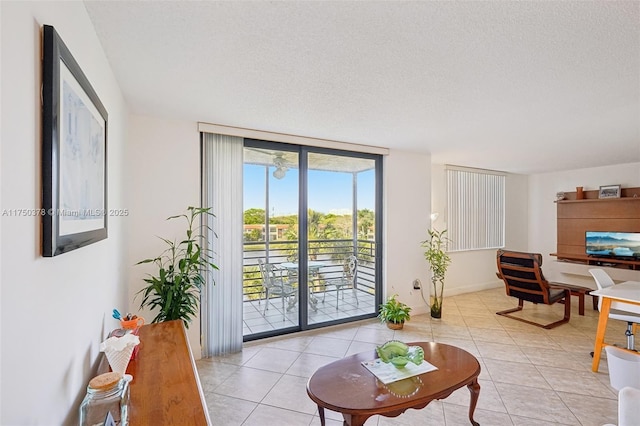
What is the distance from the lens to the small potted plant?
3.80 m

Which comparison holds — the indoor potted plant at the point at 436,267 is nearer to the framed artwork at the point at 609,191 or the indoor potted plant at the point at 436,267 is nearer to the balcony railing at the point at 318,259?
the balcony railing at the point at 318,259

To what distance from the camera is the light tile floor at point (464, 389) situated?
2.18 metres

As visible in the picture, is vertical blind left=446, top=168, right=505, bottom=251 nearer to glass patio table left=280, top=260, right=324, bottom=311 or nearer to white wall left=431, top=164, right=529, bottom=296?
white wall left=431, top=164, right=529, bottom=296

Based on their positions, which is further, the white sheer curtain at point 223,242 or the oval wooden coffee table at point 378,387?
the white sheer curtain at point 223,242

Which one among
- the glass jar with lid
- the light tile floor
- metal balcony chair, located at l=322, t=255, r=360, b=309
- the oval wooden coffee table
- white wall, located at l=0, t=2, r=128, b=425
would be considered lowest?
the light tile floor

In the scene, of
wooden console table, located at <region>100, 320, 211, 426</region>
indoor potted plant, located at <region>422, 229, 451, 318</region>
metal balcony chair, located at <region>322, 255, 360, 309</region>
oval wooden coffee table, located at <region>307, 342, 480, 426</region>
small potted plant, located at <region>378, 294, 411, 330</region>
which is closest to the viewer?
wooden console table, located at <region>100, 320, 211, 426</region>

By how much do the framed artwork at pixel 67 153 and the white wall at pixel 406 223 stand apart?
3.43m

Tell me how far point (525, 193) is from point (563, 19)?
19.8ft

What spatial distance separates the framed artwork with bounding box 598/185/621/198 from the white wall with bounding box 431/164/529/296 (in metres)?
1.33

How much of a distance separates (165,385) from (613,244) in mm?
6649

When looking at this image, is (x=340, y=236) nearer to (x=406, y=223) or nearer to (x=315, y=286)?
(x=315, y=286)

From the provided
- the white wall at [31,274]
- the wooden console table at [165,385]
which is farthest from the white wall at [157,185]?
the white wall at [31,274]

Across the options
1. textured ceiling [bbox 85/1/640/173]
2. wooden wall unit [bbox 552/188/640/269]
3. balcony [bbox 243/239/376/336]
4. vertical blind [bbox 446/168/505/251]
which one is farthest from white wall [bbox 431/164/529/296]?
textured ceiling [bbox 85/1/640/173]

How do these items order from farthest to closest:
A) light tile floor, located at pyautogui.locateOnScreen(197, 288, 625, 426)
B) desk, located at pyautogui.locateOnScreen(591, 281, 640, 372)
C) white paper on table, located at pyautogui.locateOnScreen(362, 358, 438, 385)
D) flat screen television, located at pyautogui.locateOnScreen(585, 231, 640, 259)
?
flat screen television, located at pyautogui.locateOnScreen(585, 231, 640, 259)
desk, located at pyautogui.locateOnScreen(591, 281, 640, 372)
light tile floor, located at pyautogui.locateOnScreen(197, 288, 625, 426)
white paper on table, located at pyautogui.locateOnScreen(362, 358, 438, 385)
